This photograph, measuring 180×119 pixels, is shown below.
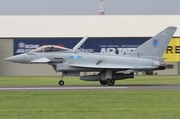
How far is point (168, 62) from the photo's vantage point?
2108 inches

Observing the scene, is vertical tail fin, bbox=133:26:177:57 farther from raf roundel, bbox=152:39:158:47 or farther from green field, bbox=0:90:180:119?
green field, bbox=0:90:180:119

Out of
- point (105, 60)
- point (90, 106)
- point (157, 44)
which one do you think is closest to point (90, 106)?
point (90, 106)

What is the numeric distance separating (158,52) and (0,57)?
26.5 m

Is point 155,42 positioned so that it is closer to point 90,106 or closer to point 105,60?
point 105,60

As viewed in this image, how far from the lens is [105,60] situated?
29.2m

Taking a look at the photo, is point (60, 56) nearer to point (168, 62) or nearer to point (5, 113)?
point (5, 113)

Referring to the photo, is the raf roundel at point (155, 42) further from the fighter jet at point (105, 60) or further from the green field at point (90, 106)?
the green field at point (90, 106)

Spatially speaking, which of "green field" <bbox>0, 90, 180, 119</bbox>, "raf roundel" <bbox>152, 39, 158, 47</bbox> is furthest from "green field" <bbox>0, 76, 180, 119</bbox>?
"raf roundel" <bbox>152, 39, 158, 47</bbox>

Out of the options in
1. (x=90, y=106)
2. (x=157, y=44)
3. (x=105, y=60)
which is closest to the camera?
(x=90, y=106)

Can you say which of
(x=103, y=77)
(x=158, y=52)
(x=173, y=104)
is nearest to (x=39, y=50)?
(x=103, y=77)

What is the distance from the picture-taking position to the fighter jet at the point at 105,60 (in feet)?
94.1

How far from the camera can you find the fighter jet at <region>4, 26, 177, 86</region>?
94.1ft

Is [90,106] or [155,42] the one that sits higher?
[155,42]

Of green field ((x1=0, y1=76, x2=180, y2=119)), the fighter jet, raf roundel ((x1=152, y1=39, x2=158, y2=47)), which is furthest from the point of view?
raf roundel ((x1=152, y1=39, x2=158, y2=47))
